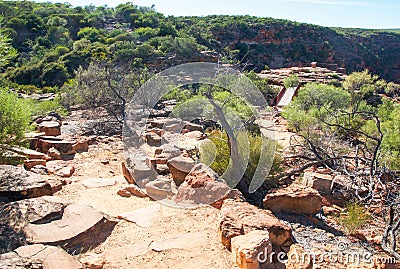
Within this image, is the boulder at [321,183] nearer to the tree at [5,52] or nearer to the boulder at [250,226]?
the boulder at [250,226]

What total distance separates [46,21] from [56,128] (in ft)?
97.2

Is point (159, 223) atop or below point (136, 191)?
atop

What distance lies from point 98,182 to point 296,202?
388cm

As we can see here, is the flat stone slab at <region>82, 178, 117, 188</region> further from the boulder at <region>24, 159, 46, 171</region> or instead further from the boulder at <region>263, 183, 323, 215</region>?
the boulder at <region>263, 183, 323, 215</region>

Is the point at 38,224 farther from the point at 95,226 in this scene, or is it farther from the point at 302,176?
the point at 302,176

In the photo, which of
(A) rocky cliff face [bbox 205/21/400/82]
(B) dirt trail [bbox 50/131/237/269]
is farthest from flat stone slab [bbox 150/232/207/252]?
(A) rocky cliff face [bbox 205/21/400/82]

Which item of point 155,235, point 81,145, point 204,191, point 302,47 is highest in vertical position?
point 302,47

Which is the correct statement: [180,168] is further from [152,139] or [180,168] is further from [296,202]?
Result: [152,139]

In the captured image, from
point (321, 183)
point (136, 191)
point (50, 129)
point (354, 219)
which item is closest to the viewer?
point (354, 219)

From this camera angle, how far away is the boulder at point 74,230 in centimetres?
407

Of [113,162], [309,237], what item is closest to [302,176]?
[309,237]

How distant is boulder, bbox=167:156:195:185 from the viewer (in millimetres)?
6663

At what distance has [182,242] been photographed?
4156 mm

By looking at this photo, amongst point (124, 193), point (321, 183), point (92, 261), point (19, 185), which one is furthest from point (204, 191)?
point (19, 185)
